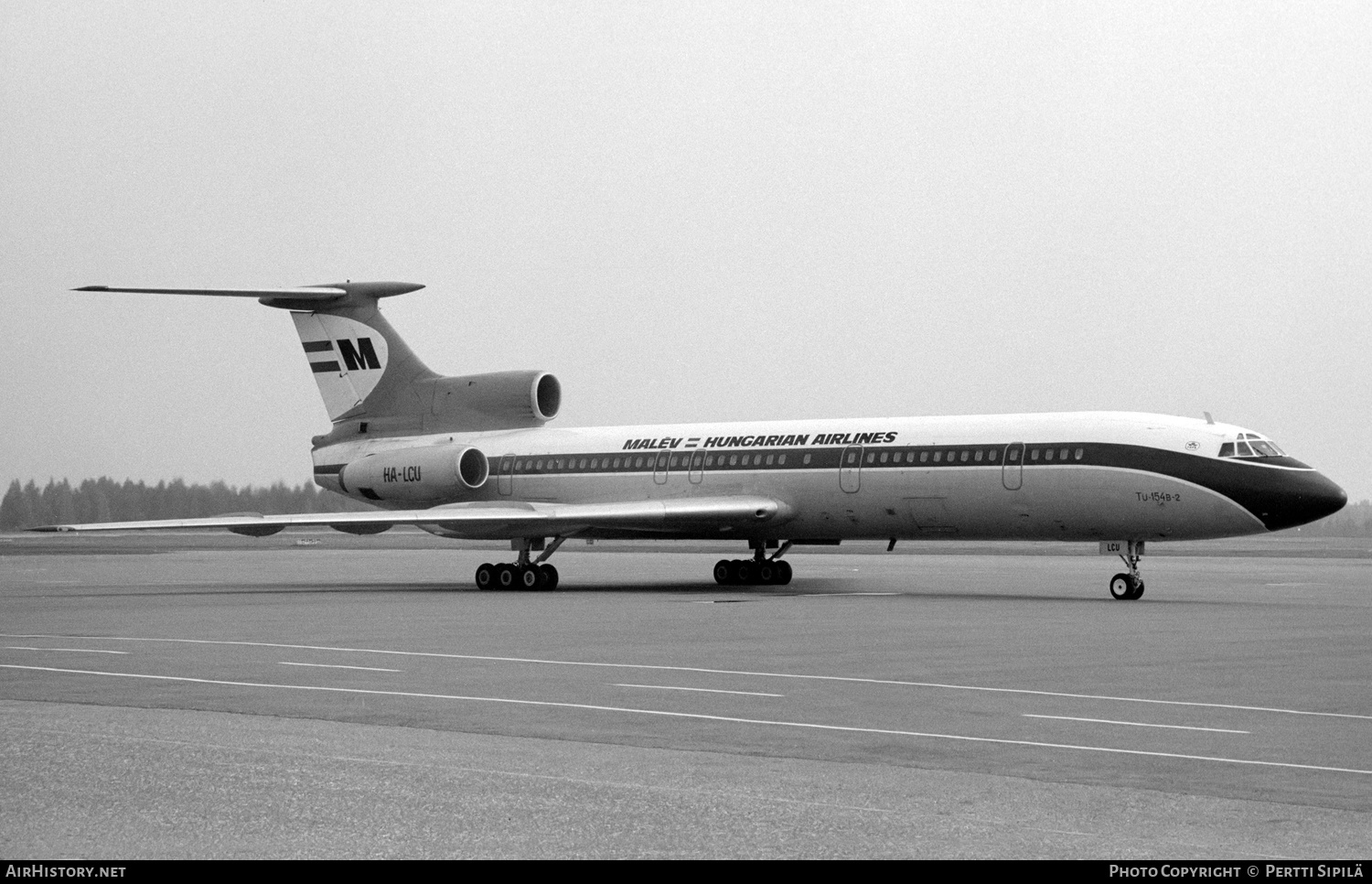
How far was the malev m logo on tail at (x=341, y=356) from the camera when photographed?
4059cm

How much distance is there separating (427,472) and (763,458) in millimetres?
8562

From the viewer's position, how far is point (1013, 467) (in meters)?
31.1

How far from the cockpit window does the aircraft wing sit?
930 centimetres

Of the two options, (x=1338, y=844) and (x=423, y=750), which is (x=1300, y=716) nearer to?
(x=1338, y=844)

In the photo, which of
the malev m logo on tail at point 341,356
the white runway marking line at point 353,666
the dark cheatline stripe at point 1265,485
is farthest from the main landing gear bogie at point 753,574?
the white runway marking line at point 353,666

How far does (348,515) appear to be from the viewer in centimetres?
3406

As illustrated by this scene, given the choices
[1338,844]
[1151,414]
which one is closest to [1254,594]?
[1151,414]

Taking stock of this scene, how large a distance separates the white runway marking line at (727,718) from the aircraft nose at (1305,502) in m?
19.5

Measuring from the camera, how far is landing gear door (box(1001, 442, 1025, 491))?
1222 inches

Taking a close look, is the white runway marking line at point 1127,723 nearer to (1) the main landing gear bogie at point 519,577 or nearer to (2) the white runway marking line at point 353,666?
(2) the white runway marking line at point 353,666

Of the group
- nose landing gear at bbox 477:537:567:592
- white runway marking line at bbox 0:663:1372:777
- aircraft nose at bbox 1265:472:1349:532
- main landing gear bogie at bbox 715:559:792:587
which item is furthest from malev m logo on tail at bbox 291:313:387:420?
white runway marking line at bbox 0:663:1372:777

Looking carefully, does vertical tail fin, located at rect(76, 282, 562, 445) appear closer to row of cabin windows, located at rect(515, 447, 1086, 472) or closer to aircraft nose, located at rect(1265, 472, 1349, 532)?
row of cabin windows, located at rect(515, 447, 1086, 472)

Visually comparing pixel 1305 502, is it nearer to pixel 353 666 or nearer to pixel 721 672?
pixel 721 672

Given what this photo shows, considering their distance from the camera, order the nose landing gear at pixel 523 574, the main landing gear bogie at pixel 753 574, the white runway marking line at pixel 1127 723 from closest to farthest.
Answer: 1. the white runway marking line at pixel 1127 723
2. the nose landing gear at pixel 523 574
3. the main landing gear bogie at pixel 753 574
